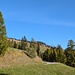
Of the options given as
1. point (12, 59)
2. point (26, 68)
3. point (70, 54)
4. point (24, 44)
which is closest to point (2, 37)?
point (12, 59)

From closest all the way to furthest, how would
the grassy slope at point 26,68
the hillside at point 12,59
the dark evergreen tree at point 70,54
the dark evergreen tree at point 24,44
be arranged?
the grassy slope at point 26,68 < the hillside at point 12,59 < the dark evergreen tree at point 70,54 < the dark evergreen tree at point 24,44

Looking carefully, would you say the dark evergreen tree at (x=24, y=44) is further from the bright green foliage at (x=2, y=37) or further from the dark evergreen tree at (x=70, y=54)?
the bright green foliage at (x=2, y=37)

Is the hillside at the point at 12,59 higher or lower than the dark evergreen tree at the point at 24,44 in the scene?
lower

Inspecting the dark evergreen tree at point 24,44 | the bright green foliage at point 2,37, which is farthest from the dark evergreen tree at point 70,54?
the bright green foliage at point 2,37

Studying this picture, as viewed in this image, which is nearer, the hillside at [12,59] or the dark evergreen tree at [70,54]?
the hillside at [12,59]

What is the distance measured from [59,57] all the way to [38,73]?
50045 mm

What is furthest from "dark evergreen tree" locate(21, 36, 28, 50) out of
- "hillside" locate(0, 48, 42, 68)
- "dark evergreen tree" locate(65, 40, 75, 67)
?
"hillside" locate(0, 48, 42, 68)

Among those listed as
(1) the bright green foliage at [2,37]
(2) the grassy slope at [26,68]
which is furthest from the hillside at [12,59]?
(1) the bright green foliage at [2,37]

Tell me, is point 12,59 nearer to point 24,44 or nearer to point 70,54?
point 70,54

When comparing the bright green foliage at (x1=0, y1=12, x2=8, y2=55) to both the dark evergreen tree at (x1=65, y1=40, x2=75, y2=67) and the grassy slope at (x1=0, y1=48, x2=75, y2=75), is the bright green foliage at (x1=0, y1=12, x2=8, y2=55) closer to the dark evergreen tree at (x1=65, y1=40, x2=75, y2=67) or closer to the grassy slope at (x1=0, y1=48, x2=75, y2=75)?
the grassy slope at (x1=0, y1=48, x2=75, y2=75)

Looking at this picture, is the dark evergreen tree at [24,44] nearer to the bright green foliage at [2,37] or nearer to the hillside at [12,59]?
the hillside at [12,59]

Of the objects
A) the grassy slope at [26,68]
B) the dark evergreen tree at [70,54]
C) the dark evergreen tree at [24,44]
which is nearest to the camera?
the grassy slope at [26,68]

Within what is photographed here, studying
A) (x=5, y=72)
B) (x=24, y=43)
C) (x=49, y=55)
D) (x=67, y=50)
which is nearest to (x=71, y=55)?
(x=67, y=50)

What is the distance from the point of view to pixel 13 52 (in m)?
50.4
